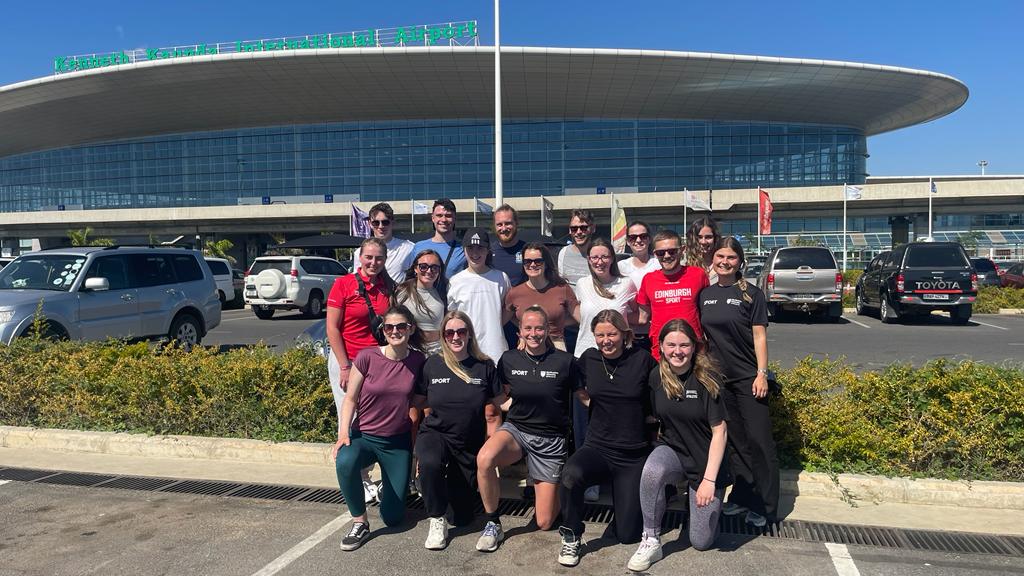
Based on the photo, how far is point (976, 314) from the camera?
18.8m

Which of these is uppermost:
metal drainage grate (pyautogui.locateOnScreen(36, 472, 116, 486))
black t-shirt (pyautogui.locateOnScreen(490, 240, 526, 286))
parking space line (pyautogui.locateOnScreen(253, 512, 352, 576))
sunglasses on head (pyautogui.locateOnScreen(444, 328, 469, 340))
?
black t-shirt (pyautogui.locateOnScreen(490, 240, 526, 286))

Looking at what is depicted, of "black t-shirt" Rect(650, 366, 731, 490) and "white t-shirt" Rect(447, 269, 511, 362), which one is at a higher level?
"white t-shirt" Rect(447, 269, 511, 362)

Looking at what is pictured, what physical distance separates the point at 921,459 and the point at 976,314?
55.0ft

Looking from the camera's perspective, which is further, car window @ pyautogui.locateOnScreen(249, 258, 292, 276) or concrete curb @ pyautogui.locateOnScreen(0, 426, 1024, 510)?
car window @ pyautogui.locateOnScreen(249, 258, 292, 276)

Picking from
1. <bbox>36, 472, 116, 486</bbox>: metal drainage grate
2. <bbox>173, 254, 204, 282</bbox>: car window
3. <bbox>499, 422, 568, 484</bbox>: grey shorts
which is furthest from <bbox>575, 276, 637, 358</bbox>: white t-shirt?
<bbox>173, 254, 204, 282</bbox>: car window

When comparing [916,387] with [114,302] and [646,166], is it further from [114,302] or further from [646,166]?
[646,166]

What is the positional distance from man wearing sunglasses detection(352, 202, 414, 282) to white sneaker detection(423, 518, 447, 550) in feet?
6.73

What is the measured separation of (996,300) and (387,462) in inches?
806

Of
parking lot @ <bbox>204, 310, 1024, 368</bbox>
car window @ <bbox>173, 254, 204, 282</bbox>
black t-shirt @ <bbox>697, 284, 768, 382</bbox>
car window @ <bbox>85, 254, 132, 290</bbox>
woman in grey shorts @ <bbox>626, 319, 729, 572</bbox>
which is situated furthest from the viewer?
car window @ <bbox>173, 254, 204, 282</bbox>

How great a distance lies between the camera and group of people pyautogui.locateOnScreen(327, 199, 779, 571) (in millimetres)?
4199

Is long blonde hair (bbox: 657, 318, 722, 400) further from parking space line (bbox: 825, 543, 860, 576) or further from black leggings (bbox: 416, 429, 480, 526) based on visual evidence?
black leggings (bbox: 416, 429, 480, 526)

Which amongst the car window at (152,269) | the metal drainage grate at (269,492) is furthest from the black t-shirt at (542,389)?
the car window at (152,269)

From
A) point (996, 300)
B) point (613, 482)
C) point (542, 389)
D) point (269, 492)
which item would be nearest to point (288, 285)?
point (269, 492)

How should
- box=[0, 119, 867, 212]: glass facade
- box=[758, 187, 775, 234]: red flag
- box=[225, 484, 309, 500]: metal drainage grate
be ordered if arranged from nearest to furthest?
box=[225, 484, 309, 500]: metal drainage grate → box=[758, 187, 775, 234]: red flag → box=[0, 119, 867, 212]: glass facade
